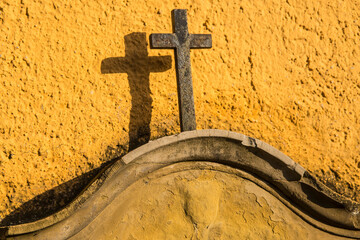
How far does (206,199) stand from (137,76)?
836mm

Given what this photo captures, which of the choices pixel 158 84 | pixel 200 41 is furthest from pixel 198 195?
pixel 200 41

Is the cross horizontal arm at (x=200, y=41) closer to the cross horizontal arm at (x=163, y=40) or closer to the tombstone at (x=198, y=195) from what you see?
the tombstone at (x=198, y=195)

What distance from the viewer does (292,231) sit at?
76.7 inches

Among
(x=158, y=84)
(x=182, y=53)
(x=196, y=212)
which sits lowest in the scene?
(x=196, y=212)

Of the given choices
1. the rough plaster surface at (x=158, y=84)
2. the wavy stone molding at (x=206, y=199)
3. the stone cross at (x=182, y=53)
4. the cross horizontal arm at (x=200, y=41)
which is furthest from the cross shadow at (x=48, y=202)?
the cross horizontal arm at (x=200, y=41)

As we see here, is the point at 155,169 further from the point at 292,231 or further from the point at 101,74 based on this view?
the point at 292,231

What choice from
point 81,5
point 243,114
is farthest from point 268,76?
point 81,5

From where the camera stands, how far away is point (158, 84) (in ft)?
7.25

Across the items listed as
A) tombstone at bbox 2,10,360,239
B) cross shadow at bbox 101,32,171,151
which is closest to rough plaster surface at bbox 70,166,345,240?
tombstone at bbox 2,10,360,239

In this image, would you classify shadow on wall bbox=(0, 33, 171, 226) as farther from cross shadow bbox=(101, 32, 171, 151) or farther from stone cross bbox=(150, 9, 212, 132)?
stone cross bbox=(150, 9, 212, 132)

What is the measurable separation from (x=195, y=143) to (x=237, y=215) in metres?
0.44

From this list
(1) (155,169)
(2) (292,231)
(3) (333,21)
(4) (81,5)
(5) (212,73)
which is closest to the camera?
(1) (155,169)

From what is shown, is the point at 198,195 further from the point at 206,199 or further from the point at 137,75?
the point at 137,75

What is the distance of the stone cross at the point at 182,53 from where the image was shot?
192cm
